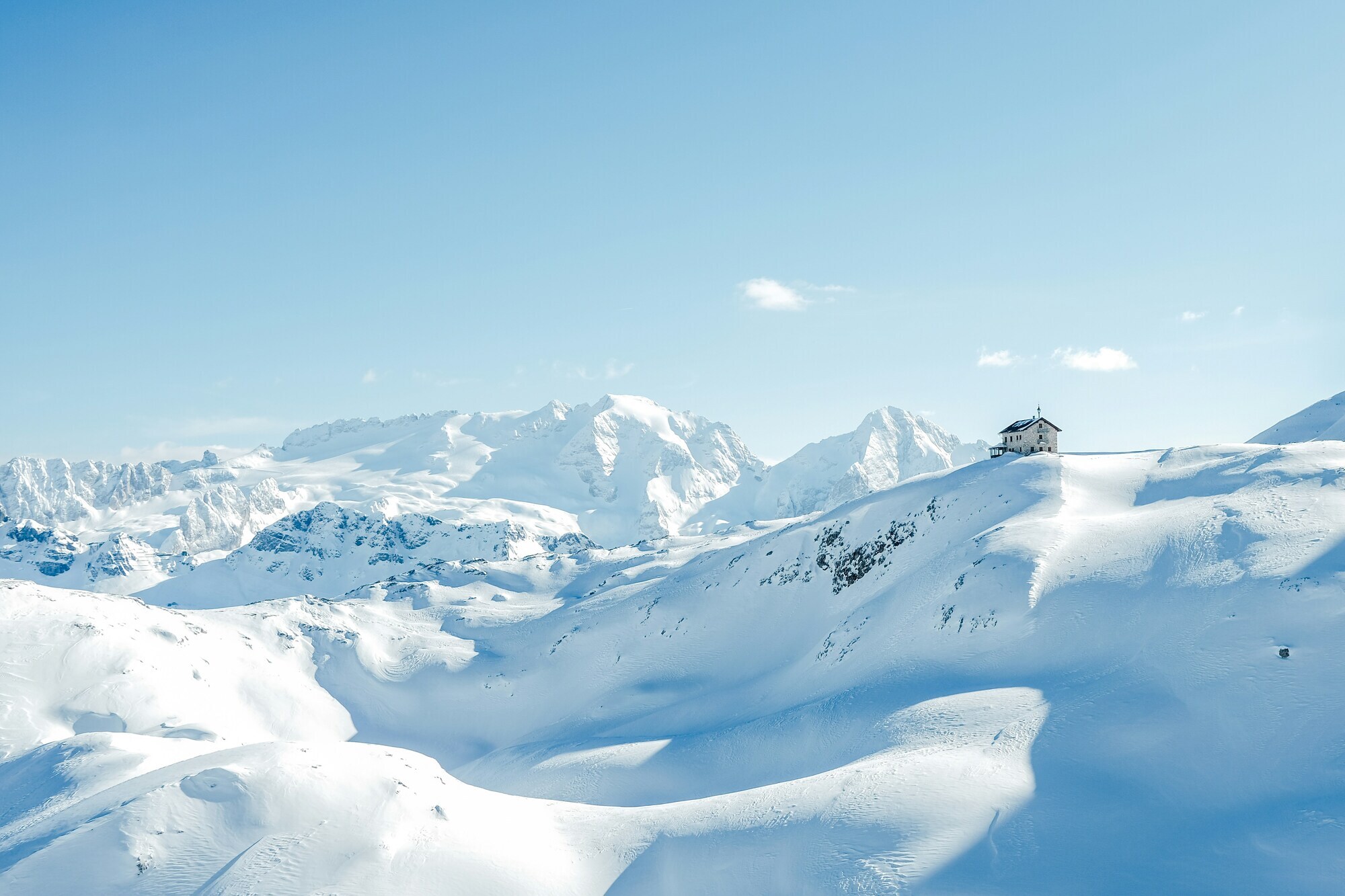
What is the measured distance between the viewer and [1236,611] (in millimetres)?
45312

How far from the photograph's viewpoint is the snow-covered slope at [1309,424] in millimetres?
117625

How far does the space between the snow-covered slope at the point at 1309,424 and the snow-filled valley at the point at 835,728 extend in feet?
183

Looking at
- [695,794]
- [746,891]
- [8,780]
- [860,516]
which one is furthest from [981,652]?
[8,780]

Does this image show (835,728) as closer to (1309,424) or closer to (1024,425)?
(1024,425)

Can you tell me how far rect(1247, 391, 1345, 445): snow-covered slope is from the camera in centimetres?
11762

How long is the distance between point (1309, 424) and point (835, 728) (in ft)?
355

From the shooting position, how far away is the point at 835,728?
54344mm

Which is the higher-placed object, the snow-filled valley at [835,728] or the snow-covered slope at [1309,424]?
the snow-covered slope at [1309,424]

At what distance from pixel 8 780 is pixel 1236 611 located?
73.8 meters

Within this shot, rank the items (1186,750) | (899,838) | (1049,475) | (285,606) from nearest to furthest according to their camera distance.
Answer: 1. (899,838)
2. (1186,750)
3. (1049,475)
4. (285,606)

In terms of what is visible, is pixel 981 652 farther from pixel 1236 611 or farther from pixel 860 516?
pixel 860 516

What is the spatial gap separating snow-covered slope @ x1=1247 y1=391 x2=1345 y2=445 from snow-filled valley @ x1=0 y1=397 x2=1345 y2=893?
5568cm

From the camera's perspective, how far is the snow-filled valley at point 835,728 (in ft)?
117

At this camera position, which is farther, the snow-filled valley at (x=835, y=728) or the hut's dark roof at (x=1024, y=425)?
the hut's dark roof at (x=1024, y=425)
